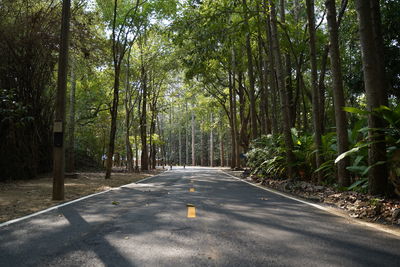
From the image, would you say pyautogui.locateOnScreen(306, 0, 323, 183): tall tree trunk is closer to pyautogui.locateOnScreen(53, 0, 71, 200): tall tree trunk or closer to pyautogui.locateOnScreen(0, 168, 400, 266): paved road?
pyautogui.locateOnScreen(0, 168, 400, 266): paved road

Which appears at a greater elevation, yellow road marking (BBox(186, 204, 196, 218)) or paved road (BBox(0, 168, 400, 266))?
yellow road marking (BBox(186, 204, 196, 218))

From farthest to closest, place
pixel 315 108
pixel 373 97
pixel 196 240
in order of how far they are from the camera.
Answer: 1. pixel 315 108
2. pixel 373 97
3. pixel 196 240

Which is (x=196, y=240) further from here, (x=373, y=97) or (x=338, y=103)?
(x=338, y=103)

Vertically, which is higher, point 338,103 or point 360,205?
point 338,103

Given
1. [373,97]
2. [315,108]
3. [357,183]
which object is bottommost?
[357,183]

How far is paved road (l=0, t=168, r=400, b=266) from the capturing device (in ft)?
11.3

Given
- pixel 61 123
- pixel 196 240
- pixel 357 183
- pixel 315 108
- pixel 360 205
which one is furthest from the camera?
pixel 315 108

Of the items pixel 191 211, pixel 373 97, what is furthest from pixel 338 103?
pixel 191 211

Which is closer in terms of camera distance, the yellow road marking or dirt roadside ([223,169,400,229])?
dirt roadside ([223,169,400,229])

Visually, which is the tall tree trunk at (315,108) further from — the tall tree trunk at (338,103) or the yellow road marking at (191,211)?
the yellow road marking at (191,211)

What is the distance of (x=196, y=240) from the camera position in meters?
4.21

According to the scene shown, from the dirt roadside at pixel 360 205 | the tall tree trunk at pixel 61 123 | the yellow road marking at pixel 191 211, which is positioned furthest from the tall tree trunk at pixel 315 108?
the tall tree trunk at pixel 61 123

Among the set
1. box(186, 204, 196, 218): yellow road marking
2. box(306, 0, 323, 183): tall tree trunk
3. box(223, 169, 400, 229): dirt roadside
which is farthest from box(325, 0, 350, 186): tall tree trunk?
box(186, 204, 196, 218): yellow road marking

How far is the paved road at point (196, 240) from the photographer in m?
3.44
